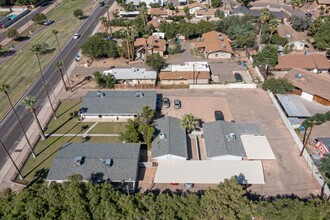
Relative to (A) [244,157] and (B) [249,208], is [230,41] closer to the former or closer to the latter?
(A) [244,157]

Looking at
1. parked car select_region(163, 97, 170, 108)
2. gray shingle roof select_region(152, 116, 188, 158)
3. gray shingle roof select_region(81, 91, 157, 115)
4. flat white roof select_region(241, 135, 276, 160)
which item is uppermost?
gray shingle roof select_region(152, 116, 188, 158)

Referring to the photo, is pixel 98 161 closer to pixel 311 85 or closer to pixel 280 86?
pixel 280 86

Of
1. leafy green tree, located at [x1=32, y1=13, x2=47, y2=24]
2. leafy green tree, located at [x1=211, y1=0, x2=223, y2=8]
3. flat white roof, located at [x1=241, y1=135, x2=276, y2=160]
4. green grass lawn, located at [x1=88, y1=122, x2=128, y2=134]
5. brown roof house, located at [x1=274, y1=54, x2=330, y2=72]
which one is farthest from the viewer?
leafy green tree, located at [x1=211, y1=0, x2=223, y2=8]

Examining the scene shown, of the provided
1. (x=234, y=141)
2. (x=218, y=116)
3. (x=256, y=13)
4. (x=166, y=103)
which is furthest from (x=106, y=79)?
(x=256, y=13)

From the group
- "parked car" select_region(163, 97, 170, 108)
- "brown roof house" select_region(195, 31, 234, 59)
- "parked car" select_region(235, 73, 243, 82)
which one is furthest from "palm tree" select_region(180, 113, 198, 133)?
"brown roof house" select_region(195, 31, 234, 59)

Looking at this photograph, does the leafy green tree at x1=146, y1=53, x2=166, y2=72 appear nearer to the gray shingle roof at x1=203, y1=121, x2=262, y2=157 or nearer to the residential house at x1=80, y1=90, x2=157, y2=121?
the residential house at x1=80, y1=90, x2=157, y2=121

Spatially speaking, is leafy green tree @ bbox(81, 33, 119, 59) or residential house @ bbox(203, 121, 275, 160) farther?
leafy green tree @ bbox(81, 33, 119, 59)

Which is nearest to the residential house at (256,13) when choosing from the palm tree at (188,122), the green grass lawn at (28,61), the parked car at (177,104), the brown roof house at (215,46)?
the brown roof house at (215,46)
